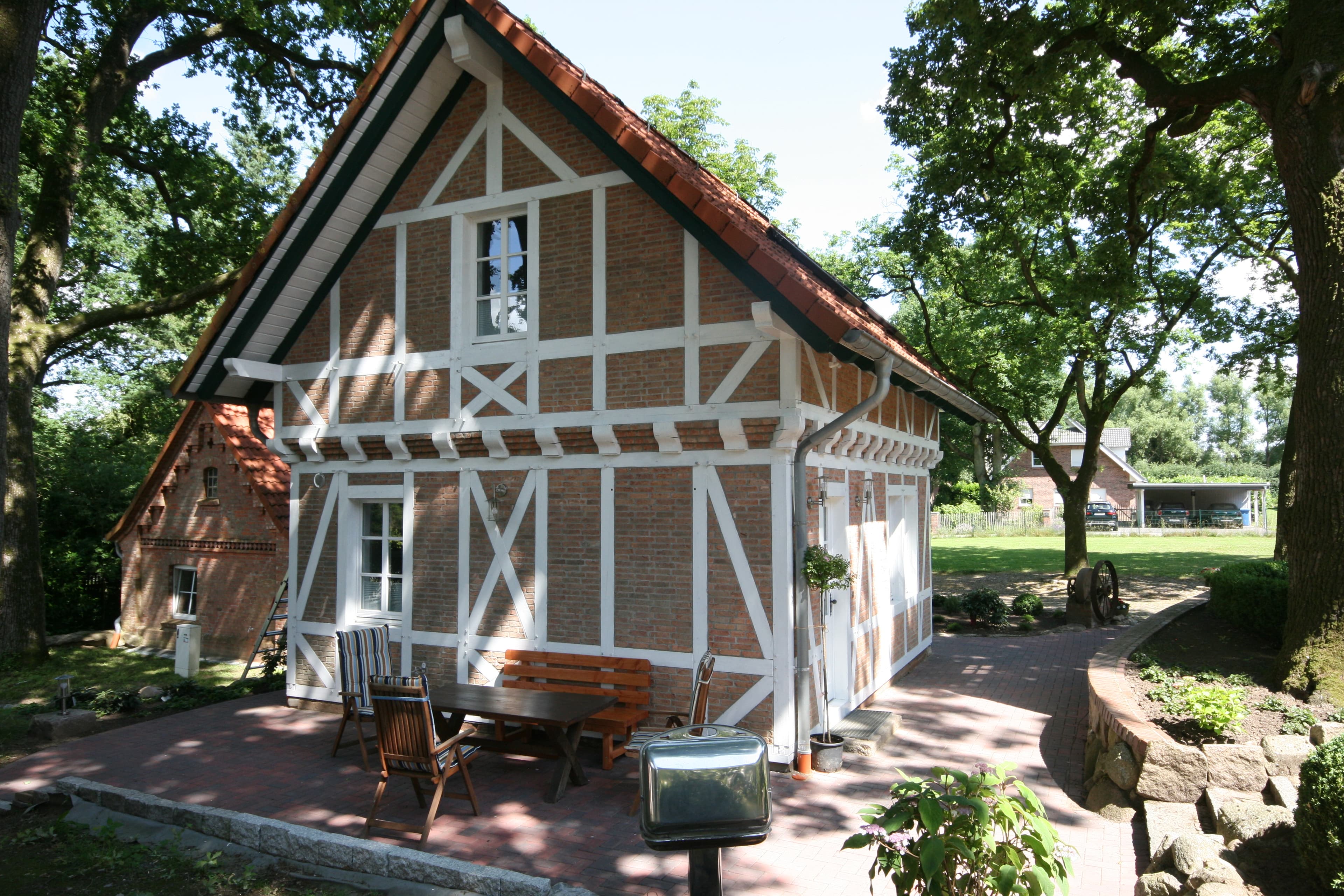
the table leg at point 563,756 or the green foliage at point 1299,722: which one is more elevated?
the green foliage at point 1299,722

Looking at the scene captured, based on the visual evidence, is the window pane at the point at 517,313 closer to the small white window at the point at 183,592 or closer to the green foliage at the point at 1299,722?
the green foliage at the point at 1299,722

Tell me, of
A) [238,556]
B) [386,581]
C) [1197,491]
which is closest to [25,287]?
[238,556]

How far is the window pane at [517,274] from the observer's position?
9023 mm

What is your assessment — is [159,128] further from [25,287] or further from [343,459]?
[343,459]

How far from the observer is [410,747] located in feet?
21.0

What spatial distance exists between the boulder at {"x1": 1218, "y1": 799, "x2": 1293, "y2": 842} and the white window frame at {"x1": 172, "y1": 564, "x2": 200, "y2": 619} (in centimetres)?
1613

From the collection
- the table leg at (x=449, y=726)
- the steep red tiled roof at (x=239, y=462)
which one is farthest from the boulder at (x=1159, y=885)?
the steep red tiled roof at (x=239, y=462)

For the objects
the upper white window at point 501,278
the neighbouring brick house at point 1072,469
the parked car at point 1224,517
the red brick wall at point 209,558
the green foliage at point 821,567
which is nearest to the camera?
the green foliage at point 821,567

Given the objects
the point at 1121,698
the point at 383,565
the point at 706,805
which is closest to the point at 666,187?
the point at 383,565

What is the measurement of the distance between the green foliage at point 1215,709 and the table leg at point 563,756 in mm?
4905

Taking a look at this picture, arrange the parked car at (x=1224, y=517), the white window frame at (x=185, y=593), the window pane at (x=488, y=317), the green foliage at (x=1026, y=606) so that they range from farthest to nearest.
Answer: the parked car at (x=1224, y=517)
the green foliage at (x=1026, y=606)
the white window frame at (x=185, y=593)
the window pane at (x=488, y=317)

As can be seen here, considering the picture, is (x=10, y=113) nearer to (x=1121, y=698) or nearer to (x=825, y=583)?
(x=825, y=583)

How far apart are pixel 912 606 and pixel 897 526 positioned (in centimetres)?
144

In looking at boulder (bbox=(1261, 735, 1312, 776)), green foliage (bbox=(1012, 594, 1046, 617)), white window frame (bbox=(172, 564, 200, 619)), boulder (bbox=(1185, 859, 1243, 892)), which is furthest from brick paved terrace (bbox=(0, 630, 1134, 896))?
white window frame (bbox=(172, 564, 200, 619))
